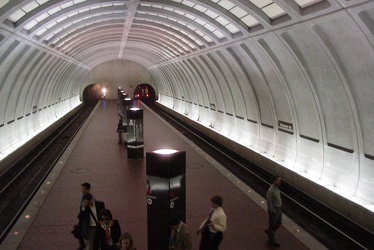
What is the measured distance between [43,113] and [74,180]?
1363cm

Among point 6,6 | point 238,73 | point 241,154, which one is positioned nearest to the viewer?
point 6,6

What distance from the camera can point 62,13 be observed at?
1423 cm

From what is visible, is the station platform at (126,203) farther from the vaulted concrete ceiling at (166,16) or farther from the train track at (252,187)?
the vaulted concrete ceiling at (166,16)

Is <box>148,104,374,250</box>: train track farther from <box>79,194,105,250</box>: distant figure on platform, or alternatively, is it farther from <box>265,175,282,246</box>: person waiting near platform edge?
<box>79,194,105,250</box>: distant figure on platform

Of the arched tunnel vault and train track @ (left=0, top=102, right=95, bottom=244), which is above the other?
the arched tunnel vault

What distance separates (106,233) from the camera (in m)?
6.21

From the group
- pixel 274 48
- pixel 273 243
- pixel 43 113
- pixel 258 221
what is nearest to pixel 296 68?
pixel 274 48

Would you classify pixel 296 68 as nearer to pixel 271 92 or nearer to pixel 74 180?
pixel 271 92

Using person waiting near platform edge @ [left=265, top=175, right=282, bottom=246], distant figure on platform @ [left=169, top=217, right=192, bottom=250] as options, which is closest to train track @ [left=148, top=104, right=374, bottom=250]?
person waiting near platform edge @ [left=265, top=175, right=282, bottom=246]

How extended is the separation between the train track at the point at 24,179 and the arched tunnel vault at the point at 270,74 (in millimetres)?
1011

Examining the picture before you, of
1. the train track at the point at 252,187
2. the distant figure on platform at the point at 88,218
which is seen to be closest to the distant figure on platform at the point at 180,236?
the distant figure on platform at the point at 88,218

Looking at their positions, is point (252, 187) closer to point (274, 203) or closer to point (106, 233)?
point (274, 203)

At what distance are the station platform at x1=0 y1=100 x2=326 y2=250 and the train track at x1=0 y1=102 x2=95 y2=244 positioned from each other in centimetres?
50

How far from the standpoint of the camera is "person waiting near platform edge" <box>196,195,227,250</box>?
6.53 m
